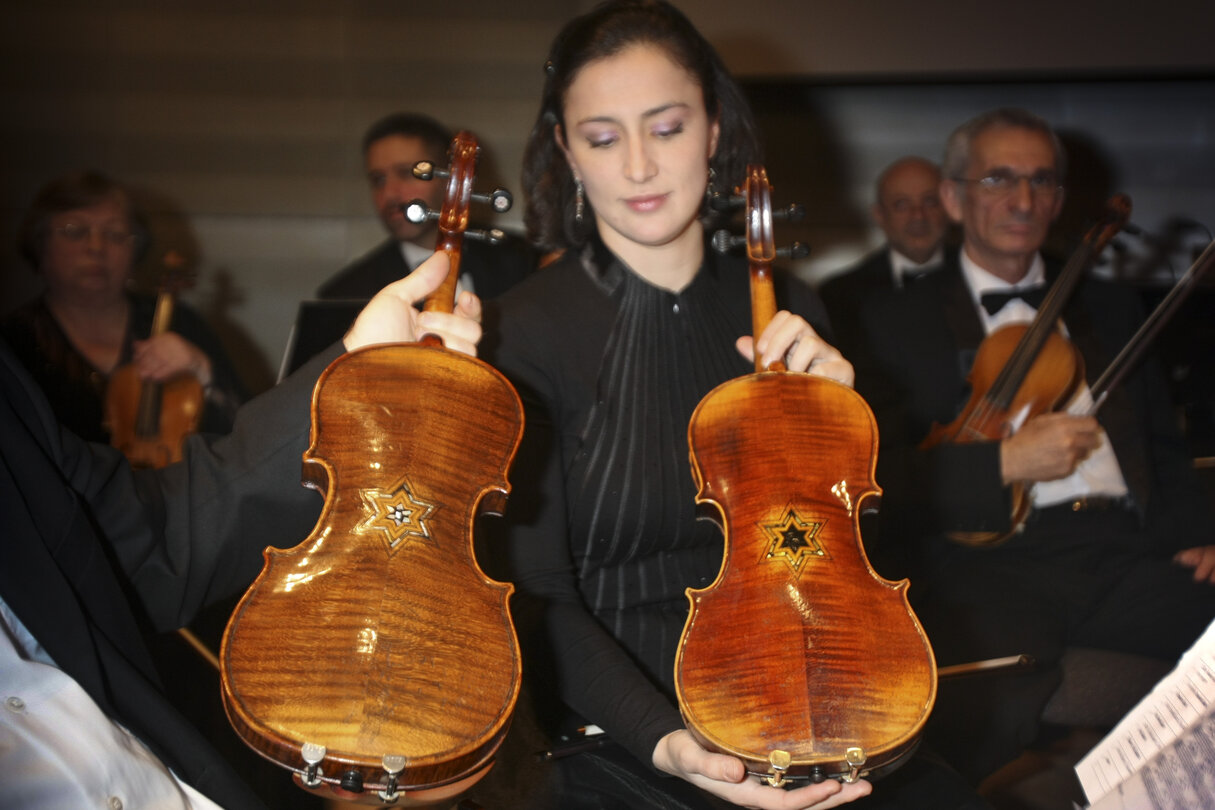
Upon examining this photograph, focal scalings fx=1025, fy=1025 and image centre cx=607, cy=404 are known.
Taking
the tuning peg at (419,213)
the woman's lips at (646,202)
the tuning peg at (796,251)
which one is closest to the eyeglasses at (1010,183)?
the tuning peg at (796,251)

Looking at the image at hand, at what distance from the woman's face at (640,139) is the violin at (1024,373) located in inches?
38.0

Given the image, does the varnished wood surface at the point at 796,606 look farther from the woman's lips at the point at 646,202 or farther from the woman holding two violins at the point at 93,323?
the woman holding two violins at the point at 93,323

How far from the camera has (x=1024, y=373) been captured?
213 cm

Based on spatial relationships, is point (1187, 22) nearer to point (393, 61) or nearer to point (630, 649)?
point (393, 61)

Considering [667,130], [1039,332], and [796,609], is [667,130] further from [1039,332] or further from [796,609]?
[1039,332]

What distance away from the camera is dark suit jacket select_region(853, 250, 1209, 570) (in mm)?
1999

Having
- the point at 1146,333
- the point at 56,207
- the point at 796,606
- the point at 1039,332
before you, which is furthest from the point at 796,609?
the point at 56,207

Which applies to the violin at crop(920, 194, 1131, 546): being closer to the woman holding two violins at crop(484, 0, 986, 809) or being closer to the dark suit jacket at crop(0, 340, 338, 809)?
the woman holding two violins at crop(484, 0, 986, 809)

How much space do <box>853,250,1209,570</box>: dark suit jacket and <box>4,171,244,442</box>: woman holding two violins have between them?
1544 mm

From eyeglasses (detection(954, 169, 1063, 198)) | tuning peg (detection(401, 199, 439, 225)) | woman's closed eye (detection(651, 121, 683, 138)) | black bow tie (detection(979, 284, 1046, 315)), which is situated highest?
eyeglasses (detection(954, 169, 1063, 198))

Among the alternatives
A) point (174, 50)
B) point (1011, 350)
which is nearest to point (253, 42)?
point (174, 50)

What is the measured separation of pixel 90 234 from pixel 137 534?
1811 millimetres

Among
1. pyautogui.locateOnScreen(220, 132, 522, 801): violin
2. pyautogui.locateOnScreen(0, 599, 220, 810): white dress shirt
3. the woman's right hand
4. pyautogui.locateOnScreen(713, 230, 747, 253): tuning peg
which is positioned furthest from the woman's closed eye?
pyautogui.locateOnScreen(0, 599, 220, 810): white dress shirt

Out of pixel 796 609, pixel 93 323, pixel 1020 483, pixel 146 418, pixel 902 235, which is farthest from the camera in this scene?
pixel 902 235
